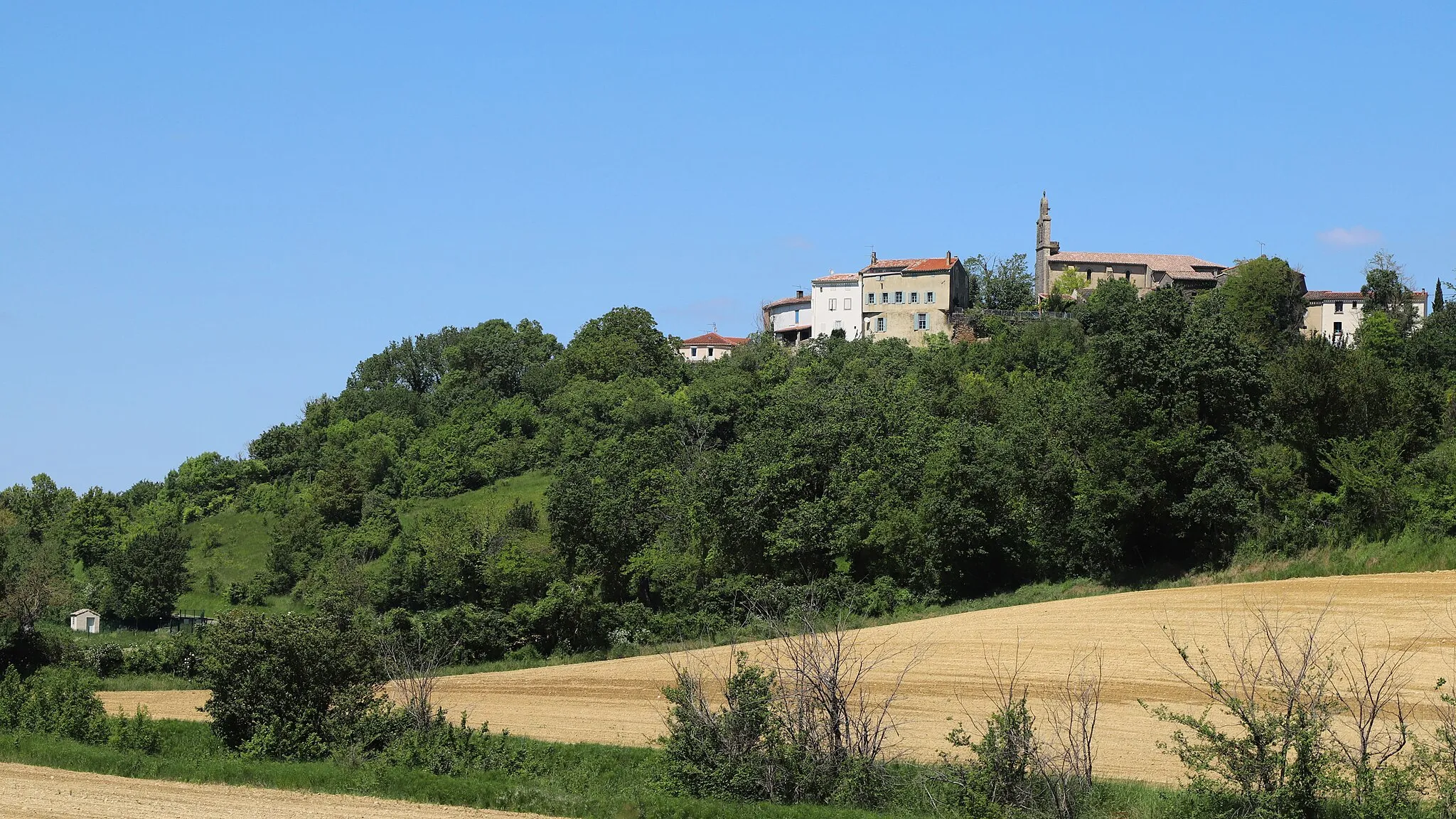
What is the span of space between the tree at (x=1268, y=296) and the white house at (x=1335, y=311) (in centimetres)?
994

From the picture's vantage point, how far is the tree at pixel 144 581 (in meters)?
86.9

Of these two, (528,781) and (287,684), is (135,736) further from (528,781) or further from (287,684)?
(528,781)

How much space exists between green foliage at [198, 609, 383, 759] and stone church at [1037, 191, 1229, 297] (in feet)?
282

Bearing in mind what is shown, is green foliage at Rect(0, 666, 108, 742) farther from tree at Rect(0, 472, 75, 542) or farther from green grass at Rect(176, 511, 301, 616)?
tree at Rect(0, 472, 75, 542)

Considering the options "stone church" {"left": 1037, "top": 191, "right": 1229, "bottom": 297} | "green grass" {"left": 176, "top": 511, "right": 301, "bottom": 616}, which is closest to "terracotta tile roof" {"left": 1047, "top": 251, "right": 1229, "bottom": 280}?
"stone church" {"left": 1037, "top": 191, "right": 1229, "bottom": 297}

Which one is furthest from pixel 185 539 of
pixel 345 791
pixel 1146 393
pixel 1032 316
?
pixel 345 791

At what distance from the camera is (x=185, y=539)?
317ft

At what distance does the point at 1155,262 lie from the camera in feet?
374

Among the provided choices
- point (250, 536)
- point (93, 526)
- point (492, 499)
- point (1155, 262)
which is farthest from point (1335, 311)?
point (93, 526)

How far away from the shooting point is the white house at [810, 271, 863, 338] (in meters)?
115

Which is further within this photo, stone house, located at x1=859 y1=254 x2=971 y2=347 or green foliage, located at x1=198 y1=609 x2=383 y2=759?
stone house, located at x1=859 y1=254 x2=971 y2=347

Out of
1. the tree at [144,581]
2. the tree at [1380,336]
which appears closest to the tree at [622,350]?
the tree at [144,581]

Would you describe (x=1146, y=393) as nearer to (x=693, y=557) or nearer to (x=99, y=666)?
(x=693, y=557)

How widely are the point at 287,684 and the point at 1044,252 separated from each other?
318 feet
